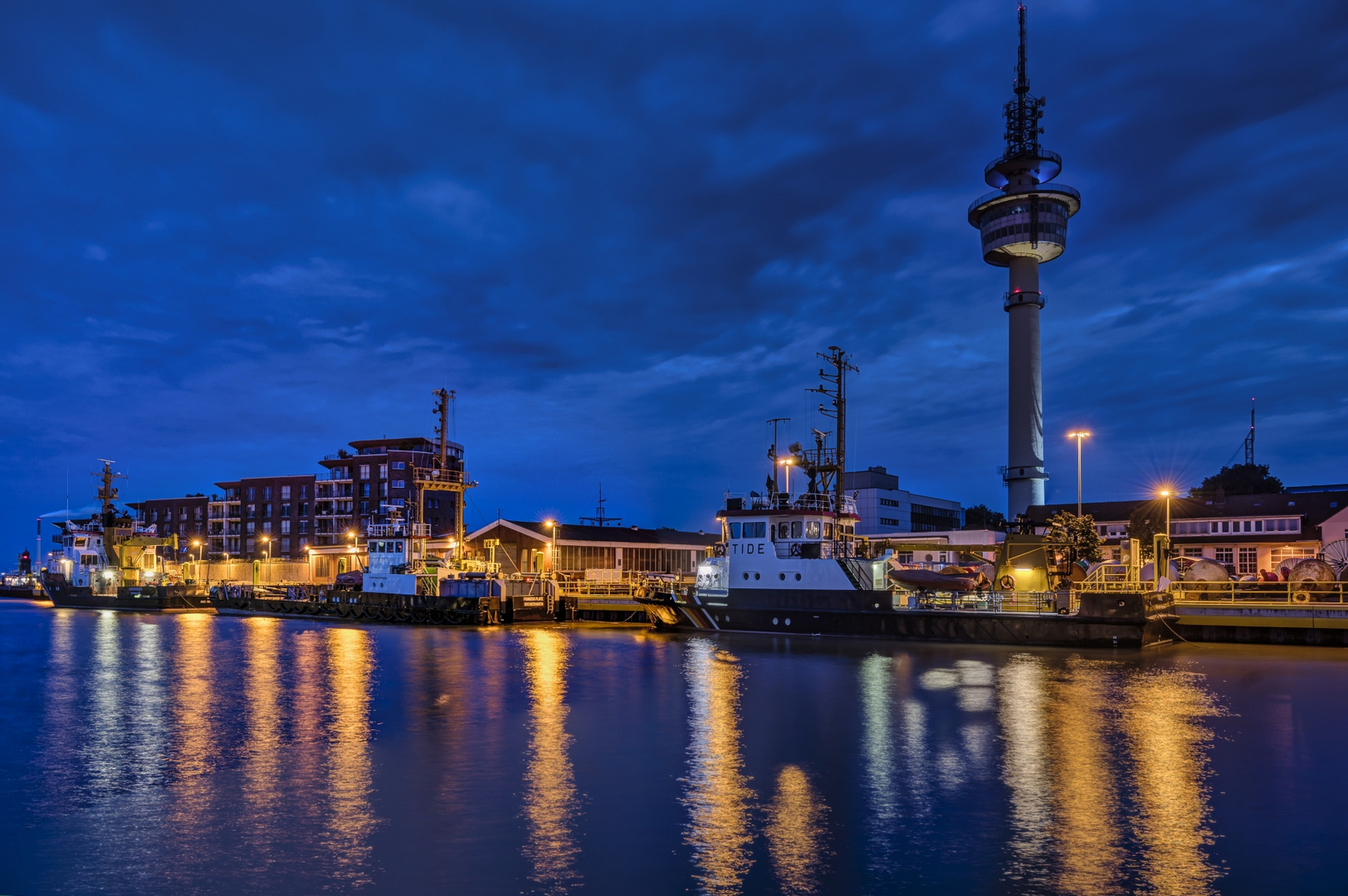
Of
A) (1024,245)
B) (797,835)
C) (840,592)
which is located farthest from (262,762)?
(1024,245)

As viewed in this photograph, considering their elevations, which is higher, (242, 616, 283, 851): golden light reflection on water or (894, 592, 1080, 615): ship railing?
(894, 592, 1080, 615): ship railing

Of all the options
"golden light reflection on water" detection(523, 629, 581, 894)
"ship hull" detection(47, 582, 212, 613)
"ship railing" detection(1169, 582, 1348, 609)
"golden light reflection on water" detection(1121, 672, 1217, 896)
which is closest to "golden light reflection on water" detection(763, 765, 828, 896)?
"golden light reflection on water" detection(523, 629, 581, 894)

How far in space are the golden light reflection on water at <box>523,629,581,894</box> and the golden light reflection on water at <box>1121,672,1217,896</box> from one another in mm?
7421

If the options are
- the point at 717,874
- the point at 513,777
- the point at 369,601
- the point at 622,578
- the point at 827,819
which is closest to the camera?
the point at 717,874

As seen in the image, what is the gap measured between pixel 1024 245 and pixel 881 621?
192 feet

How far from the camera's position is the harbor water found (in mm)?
11633

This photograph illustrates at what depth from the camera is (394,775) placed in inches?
649

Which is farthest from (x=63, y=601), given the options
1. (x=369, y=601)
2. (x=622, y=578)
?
(x=622, y=578)

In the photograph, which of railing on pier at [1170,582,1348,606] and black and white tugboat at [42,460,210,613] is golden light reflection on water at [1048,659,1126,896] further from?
black and white tugboat at [42,460,210,613]

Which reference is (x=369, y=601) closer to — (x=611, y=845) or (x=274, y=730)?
(x=274, y=730)

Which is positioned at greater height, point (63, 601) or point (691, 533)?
point (691, 533)

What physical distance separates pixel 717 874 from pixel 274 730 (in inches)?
545

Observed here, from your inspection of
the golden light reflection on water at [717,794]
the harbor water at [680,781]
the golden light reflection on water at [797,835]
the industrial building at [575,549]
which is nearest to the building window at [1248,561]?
the harbor water at [680,781]

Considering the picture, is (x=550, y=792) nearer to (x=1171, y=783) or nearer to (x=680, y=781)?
(x=680, y=781)
